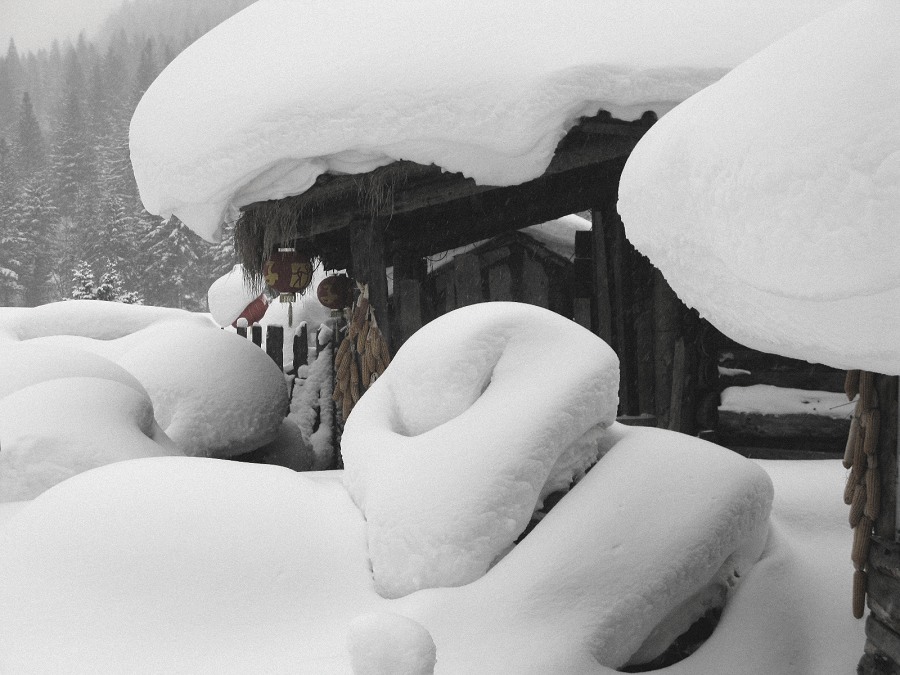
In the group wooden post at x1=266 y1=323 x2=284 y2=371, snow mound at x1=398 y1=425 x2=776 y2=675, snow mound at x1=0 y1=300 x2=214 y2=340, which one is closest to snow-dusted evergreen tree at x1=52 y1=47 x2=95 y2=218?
snow mound at x1=0 y1=300 x2=214 y2=340

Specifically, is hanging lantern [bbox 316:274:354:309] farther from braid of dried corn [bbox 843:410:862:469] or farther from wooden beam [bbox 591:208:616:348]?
braid of dried corn [bbox 843:410:862:469]

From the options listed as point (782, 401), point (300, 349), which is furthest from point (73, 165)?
point (782, 401)

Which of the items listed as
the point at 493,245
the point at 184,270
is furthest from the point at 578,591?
the point at 184,270

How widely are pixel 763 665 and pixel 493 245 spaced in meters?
4.98

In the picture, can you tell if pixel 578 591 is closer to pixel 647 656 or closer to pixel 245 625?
pixel 647 656

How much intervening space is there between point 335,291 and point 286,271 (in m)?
0.73

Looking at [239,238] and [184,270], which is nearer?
[239,238]

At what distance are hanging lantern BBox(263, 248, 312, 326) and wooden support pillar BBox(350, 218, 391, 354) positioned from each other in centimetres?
47

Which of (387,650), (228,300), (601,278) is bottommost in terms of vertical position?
(228,300)

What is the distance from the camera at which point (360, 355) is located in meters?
5.91

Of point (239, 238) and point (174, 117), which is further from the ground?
point (174, 117)

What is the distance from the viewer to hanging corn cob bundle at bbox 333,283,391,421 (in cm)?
573

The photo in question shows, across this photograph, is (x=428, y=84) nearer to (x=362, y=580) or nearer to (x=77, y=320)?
(x=362, y=580)

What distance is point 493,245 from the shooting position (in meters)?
7.16
